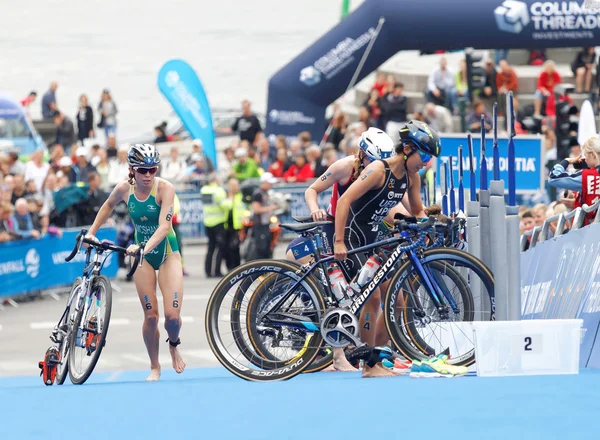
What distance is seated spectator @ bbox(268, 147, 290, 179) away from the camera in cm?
2942

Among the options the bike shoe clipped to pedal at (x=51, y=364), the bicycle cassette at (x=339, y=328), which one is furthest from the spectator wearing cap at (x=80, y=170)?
the bicycle cassette at (x=339, y=328)

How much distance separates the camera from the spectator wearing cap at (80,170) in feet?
94.4

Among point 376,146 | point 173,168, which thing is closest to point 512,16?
point 173,168

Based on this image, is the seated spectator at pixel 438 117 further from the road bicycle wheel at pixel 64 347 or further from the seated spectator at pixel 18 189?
the road bicycle wheel at pixel 64 347

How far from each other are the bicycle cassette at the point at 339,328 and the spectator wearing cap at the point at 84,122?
30502mm

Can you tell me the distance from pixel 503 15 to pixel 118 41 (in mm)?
52002

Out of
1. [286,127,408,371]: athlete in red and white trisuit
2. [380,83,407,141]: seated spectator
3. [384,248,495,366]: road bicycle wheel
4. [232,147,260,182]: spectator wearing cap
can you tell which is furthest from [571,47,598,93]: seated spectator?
[384,248,495,366]: road bicycle wheel

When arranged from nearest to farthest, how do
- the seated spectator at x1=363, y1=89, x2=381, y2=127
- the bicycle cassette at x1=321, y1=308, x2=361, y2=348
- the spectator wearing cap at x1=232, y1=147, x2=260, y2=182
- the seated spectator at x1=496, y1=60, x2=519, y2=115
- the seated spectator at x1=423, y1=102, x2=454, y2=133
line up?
the bicycle cassette at x1=321, y1=308, x2=361, y2=348, the spectator wearing cap at x1=232, y1=147, x2=260, y2=182, the seated spectator at x1=423, y1=102, x2=454, y2=133, the seated spectator at x1=496, y1=60, x2=519, y2=115, the seated spectator at x1=363, y1=89, x2=381, y2=127

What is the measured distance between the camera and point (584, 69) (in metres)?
32.3

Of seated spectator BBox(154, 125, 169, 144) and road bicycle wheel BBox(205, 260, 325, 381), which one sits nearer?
road bicycle wheel BBox(205, 260, 325, 381)

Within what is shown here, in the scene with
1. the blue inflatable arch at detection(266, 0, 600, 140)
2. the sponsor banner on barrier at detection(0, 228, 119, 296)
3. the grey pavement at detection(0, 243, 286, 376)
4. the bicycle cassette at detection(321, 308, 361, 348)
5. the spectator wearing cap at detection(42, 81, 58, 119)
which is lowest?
the grey pavement at detection(0, 243, 286, 376)

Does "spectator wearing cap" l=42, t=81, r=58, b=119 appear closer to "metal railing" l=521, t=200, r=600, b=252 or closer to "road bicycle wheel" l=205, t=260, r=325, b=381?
"metal railing" l=521, t=200, r=600, b=252

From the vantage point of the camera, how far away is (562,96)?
29.5 m

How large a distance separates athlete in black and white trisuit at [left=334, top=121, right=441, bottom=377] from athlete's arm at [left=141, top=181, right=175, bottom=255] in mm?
1353
